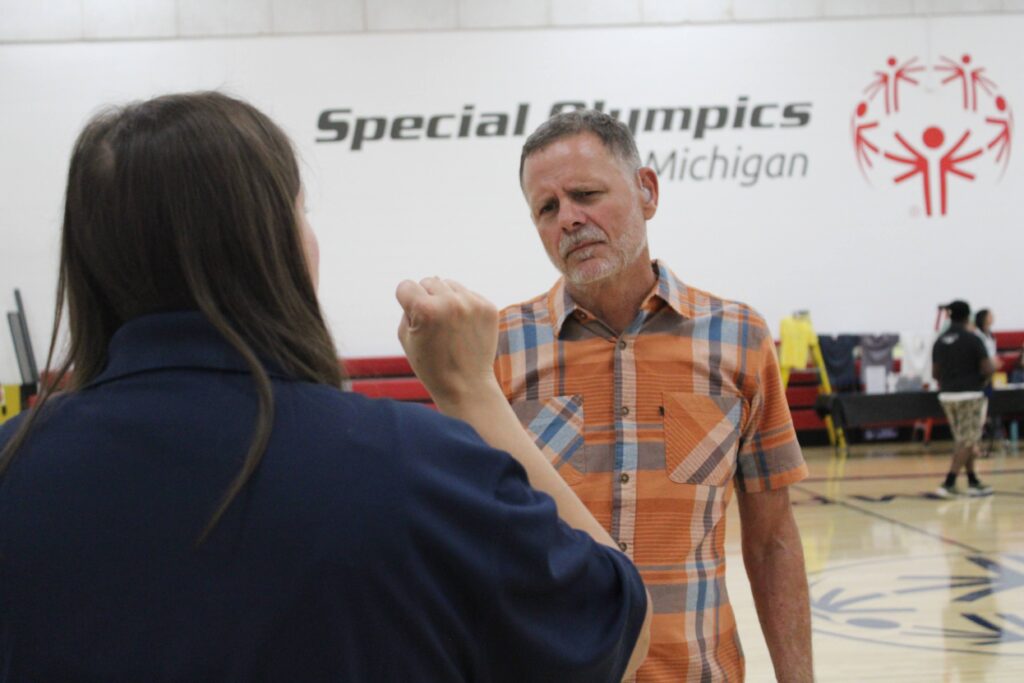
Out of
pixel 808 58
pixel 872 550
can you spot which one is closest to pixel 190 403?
pixel 872 550

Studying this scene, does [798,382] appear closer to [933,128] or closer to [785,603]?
[933,128]

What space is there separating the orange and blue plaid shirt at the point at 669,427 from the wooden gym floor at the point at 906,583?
9.95ft

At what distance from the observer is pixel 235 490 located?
781 millimetres

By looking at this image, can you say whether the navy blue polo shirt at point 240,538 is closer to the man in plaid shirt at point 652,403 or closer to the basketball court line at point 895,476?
the man in plaid shirt at point 652,403

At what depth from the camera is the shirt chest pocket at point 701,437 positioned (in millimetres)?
2029

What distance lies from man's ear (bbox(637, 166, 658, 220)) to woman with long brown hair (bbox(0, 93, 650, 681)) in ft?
4.51

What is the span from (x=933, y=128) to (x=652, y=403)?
13.9 metres

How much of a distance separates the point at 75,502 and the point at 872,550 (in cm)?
709

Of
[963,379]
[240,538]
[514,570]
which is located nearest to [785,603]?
[514,570]

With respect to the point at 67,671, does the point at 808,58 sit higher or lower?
higher

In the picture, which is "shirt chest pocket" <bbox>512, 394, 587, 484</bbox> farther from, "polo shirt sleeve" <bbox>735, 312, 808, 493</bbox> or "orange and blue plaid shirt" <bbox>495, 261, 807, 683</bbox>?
"polo shirt sleeve" <bbox>735, 312, 808, 493</bbox>

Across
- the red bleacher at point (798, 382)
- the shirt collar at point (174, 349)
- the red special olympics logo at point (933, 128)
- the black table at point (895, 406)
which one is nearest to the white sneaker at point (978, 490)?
the black table at point (895, 406)

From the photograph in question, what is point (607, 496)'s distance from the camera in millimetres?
2025

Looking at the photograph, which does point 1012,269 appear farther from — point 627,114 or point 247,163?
point 247,163
